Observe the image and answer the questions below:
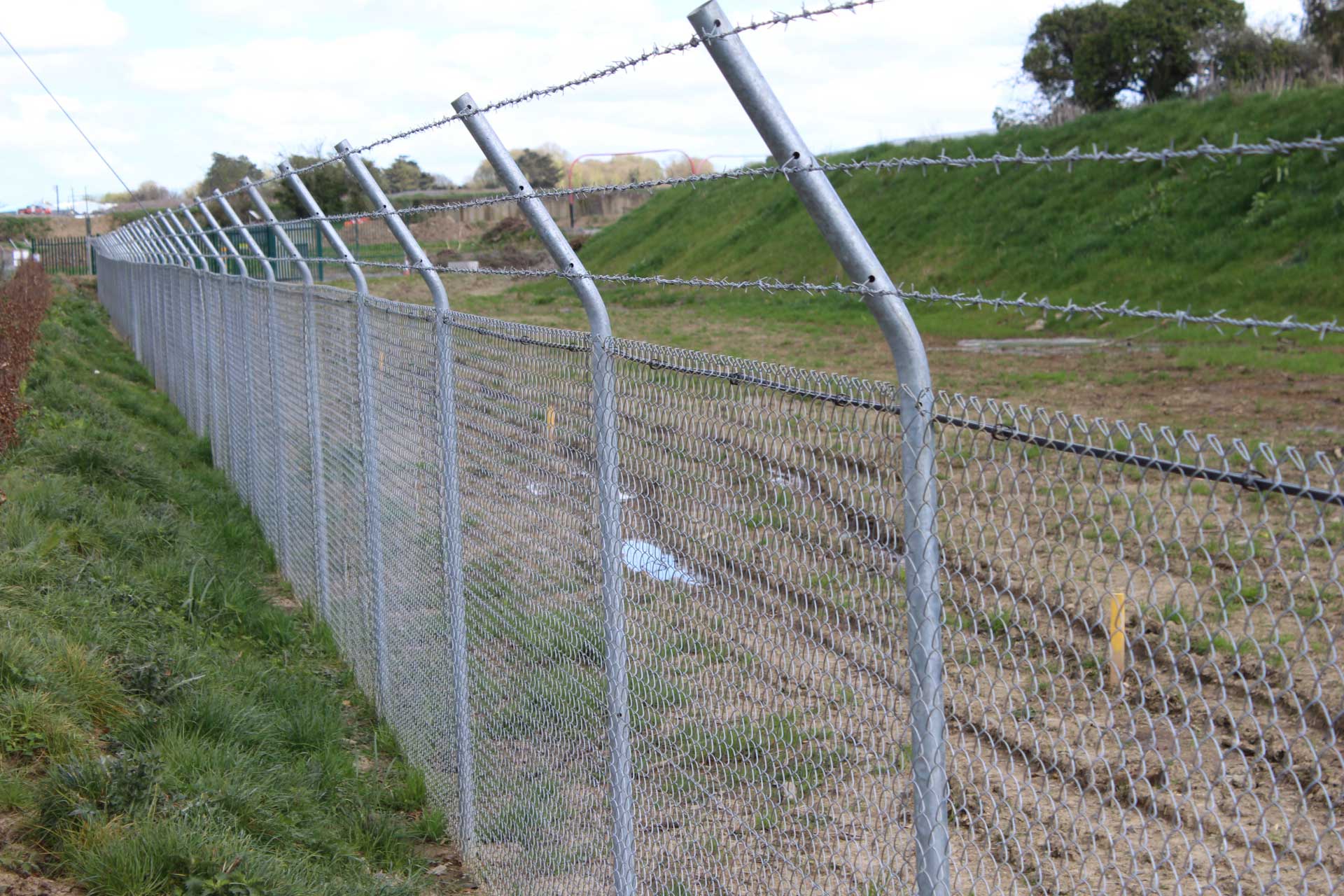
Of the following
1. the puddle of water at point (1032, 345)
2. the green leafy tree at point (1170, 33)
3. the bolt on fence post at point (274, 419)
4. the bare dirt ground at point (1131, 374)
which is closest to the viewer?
the bolt on fence post at point (274, 419)

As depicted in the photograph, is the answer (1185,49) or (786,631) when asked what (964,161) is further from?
(1185,49)

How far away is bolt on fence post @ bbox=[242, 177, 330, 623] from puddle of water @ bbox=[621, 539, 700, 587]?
154 inches

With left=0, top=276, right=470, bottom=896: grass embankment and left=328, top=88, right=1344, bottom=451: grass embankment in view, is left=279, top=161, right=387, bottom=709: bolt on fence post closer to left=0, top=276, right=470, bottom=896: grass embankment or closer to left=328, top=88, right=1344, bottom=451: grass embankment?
left=0, top=276, right=470, bottom=896: grass embankment

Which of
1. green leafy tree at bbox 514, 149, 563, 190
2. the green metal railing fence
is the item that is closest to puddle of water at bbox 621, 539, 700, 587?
green leafy tree at bbox 514, 149, 563, 190

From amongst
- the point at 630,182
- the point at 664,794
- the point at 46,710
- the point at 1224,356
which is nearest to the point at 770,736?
the point at 664,794

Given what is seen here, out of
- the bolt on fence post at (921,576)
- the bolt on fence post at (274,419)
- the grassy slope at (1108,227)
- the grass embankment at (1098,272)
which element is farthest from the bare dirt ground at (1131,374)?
the bolt on fence post at (921,576)

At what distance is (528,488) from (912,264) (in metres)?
22.8

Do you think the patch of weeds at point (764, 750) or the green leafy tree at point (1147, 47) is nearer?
the patch of weeds at point (764, 750)

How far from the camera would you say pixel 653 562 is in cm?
305

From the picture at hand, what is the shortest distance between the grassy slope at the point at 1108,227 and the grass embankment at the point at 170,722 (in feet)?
41.9

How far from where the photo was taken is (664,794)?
10.1 feet

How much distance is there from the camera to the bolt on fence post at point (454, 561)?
4.41 meters

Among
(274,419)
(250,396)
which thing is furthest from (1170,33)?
(274,419)

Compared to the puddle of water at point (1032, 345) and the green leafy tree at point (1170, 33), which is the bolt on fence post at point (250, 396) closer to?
the puddle of water at point (1032, 345)
